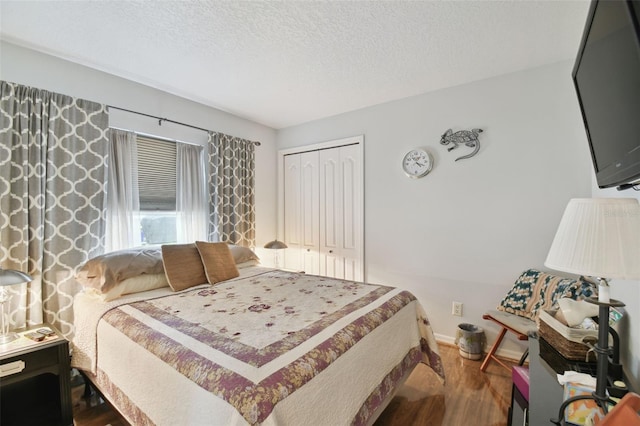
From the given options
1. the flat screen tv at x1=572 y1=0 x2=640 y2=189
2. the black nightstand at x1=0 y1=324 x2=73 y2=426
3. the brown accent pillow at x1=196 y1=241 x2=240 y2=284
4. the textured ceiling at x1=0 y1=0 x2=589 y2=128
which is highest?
the textured ceiling at x1=0 y1=0 x2=589 y2=128

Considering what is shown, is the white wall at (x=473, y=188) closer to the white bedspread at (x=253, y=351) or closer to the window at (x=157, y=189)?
the white bedspread at (x=253, y=351)

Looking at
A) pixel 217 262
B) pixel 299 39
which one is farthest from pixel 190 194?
pixel 299 39

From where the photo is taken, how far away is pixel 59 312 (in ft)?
7.07

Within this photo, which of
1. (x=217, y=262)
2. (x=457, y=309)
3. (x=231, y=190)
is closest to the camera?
(x=217, y=262)

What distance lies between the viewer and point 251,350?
1.23 m

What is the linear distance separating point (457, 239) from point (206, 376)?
2564 mm

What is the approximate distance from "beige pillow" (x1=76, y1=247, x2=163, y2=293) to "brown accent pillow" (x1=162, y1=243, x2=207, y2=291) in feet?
0.30

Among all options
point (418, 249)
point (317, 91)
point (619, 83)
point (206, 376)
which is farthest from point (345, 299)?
point (317, 91)

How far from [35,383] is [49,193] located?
135 centimetres

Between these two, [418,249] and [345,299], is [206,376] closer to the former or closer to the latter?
[345,299]

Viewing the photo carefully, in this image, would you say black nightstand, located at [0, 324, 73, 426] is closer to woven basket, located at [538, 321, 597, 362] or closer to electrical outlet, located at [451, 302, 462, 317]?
woven basket, located at [538, 321, 597, 362]

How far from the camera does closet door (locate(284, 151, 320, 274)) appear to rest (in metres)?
3.85

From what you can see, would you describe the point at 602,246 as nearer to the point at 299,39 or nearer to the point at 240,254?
the point at 299,39

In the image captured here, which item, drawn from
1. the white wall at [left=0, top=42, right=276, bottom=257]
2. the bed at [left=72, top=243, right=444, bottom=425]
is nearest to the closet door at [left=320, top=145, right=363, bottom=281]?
the white wall at [left=0, top=42, right=276, bottom=257]
